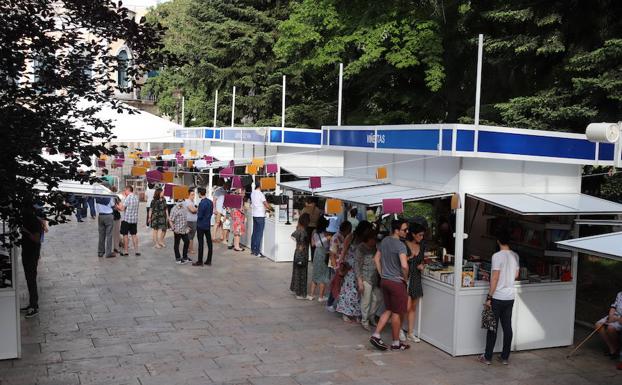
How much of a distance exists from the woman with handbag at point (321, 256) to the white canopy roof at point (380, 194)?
2.31 ft

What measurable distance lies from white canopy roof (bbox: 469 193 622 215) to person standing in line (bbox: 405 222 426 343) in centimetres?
96

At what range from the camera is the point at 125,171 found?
34344 millimetres

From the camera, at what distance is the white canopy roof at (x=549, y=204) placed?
26.7 ft

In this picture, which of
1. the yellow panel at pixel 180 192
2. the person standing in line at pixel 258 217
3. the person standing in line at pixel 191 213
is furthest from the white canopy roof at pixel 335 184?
the person standing in line at pixel 191 213

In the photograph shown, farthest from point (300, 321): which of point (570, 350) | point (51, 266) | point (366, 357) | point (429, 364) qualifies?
point (51, 266)

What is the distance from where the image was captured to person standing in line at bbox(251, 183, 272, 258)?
15.3 metres

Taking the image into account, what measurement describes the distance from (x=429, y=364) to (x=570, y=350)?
225 centimetres

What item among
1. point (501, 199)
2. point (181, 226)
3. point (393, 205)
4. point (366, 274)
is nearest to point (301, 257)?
point (366, 274)

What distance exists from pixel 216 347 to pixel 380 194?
3225 mm

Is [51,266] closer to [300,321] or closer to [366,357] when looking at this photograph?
[300,321]

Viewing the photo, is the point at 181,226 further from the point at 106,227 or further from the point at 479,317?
the point at 479,317

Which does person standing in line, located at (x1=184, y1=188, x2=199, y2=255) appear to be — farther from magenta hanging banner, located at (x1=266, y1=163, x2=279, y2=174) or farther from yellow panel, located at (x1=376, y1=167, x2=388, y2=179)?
yellow panel, located at (x1=376, y1=167, x2=388, y2=179)

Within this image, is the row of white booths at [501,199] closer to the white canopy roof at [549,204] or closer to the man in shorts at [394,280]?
the white canopy roof at [549,204]

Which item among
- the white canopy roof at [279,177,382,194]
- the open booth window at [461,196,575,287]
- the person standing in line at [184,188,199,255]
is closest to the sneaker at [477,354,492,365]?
the open booth window at [461,196,575,287]
